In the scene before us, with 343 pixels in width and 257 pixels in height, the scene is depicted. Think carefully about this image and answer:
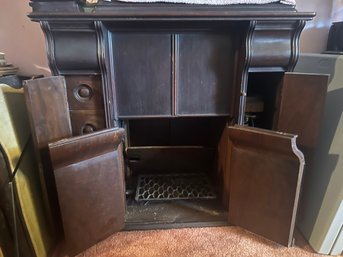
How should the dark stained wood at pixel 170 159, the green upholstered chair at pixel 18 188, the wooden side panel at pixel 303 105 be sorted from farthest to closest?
the dark stained wood at pixel 170 159 < the wooden side panel at pixel 303 105 < the green upholstered chair at pixel 18 188

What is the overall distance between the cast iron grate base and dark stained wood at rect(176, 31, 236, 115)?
1.68ft

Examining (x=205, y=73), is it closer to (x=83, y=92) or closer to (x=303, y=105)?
(x=303, y=105)

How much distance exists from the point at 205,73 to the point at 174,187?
73 cm

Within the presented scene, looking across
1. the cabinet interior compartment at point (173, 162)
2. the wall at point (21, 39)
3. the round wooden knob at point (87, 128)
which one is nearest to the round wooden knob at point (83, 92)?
the round wooden knob at point (87, 128)

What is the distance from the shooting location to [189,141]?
5.16 ft

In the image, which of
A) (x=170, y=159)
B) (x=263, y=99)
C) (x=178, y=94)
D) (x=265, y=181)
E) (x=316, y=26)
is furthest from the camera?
(x=170, y=159)

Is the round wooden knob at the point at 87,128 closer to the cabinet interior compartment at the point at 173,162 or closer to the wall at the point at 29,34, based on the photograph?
the cabinet interior compartment at the point at 173,162

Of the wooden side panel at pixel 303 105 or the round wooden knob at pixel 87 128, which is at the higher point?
the wooden side panel at pixel 303 105

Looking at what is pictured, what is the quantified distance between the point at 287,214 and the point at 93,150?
0.86 m

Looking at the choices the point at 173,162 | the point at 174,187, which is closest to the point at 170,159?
the point at 173,162

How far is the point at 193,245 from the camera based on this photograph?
108 cm

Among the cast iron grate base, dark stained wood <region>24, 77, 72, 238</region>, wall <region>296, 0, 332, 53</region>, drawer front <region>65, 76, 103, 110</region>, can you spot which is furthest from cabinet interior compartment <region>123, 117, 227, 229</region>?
wall <region>296, 0, 332, 53</region>

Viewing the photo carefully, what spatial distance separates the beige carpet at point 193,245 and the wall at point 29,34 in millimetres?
1053

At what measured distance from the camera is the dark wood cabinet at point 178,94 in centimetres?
93
